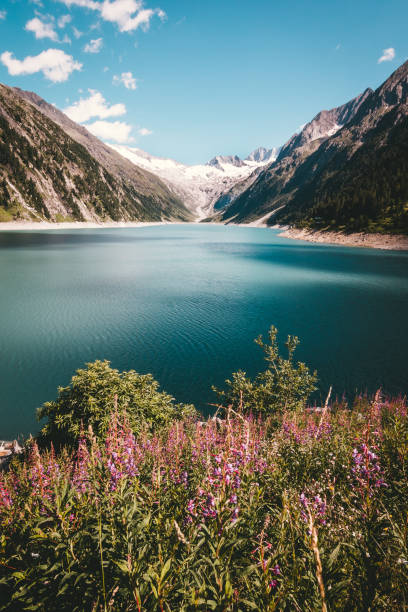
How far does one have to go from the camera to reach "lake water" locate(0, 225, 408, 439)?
20.2 m

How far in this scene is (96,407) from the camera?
10.6 metres

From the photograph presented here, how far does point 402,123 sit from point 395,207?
14022 cm

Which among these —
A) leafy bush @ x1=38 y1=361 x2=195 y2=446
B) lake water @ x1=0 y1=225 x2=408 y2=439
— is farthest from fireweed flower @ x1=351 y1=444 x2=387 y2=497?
lake water @ x1=0 y1=225 x2=408 y2=439

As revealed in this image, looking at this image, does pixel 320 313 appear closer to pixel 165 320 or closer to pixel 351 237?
pixel 165 320

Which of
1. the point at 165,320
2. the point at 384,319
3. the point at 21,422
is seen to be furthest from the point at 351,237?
the point at 21,422

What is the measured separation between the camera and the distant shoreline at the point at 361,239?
9469 cm

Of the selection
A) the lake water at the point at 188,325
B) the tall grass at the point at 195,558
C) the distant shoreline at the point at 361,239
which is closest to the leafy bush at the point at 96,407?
the lake water at the point at 188,325

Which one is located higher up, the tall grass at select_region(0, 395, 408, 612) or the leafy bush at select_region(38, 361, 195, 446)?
the tall grass at select_region(0, 395, 408, 612)

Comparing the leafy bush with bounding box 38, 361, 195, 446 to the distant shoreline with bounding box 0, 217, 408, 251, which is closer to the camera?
the leafy bush with bounding box 38, 361, 195, 446

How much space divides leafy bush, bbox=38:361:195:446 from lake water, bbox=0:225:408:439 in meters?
4.73

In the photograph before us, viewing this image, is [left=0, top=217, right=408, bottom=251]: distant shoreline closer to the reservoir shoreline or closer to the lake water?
the reservoir shoreline

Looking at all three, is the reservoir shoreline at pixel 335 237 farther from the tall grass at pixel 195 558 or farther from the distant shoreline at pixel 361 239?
the tall grass at pixel 195 558

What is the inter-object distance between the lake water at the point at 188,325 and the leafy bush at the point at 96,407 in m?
4.73

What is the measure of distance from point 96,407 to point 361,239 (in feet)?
392
